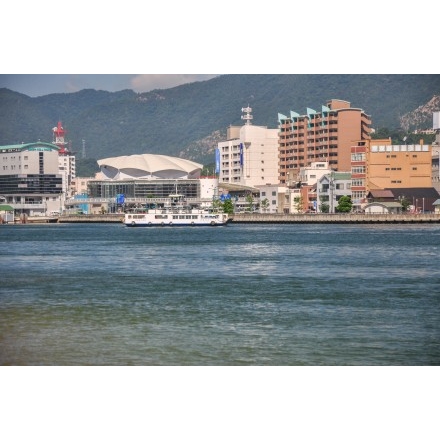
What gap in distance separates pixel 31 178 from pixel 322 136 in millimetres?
17340

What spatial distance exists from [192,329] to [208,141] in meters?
59.5

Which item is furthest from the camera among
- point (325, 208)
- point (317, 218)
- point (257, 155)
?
point (257, 155)

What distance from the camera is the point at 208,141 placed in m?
66.4

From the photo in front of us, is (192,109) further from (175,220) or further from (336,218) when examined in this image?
(336,218)

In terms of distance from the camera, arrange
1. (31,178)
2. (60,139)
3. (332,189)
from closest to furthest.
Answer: (332,189) < (31,178) < (60,139)

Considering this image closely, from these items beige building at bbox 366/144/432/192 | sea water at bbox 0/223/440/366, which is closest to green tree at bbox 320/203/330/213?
beige building at bbox 366/144/432/192

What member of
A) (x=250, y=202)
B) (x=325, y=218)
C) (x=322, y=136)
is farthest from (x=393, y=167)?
(x=250, y=202)

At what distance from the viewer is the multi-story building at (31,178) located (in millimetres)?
48481

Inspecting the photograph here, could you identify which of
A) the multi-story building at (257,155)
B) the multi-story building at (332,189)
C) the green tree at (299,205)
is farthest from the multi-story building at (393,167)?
the multi-story building at (257,155)

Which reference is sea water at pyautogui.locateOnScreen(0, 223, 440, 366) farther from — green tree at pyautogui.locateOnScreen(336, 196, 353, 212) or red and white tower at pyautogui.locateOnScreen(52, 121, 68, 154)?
red and white tower at pyautogui.locateOnScreen(52, 121, 68, 154)

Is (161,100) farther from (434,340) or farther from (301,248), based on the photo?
(434,340)

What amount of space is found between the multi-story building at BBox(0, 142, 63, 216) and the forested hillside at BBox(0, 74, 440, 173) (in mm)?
1077

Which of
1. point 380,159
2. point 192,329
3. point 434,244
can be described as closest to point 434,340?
point 192,329

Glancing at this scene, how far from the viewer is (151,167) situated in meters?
52.8
